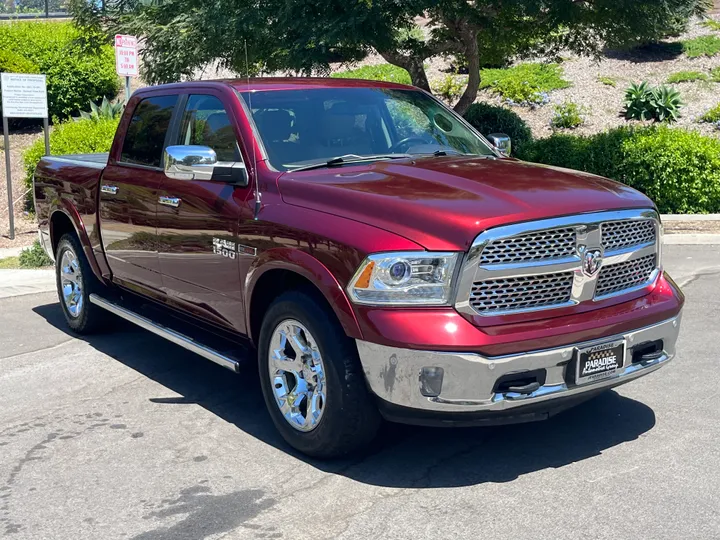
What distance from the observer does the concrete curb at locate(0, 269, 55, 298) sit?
9830 millimetres

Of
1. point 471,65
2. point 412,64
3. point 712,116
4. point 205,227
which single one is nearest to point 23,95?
point 412,64

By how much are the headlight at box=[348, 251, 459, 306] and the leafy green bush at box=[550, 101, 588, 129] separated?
47.6 feet

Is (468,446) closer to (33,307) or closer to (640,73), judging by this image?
(33,307)

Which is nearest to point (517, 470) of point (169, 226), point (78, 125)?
point (169, 226)

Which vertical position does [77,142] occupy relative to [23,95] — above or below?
below

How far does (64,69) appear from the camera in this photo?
22.0m

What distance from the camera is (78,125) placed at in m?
16.5

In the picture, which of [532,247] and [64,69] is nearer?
[532,247]

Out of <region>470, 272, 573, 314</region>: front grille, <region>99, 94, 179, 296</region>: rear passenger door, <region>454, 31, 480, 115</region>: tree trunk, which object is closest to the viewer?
<region>470, 272, 573, 314</region>: front grille

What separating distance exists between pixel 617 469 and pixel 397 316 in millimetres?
1426

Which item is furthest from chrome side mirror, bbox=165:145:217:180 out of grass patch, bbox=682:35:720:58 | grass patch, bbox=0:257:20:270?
grass patch, bbox=682:35:720:58

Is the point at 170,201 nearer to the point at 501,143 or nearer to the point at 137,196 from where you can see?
the point at 137,196

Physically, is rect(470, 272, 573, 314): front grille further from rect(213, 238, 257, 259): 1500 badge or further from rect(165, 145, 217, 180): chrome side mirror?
rect(165, 145, 217, 180): chrome side mirror

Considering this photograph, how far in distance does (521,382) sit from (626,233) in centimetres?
106
